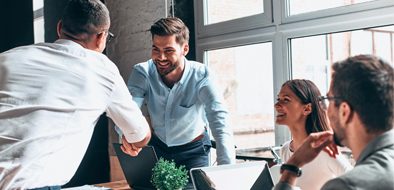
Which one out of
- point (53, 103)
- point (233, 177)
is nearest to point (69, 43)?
point (53, 103)

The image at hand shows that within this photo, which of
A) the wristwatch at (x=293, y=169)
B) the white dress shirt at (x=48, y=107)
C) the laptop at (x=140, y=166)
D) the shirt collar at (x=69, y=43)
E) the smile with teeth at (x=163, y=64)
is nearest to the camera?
the wristwatch at (x=293, y=169)

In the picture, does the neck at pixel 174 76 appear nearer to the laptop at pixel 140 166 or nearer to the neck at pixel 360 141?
the laptop at pixel 140 166

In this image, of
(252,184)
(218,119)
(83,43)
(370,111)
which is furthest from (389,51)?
(83,43)

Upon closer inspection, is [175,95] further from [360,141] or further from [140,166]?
[360,141]

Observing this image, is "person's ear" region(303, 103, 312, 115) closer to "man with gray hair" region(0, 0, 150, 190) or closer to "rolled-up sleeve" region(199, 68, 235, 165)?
"rolled-up sleeve" region(199, 68, 235, 165)

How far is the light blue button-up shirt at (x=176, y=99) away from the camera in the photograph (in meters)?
2.46

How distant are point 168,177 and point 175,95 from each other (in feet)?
2.31

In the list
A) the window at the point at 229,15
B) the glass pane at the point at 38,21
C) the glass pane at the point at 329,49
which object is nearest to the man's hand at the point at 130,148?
the glass pane at the point at 329,49

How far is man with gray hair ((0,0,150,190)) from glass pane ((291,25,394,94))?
1048 mm

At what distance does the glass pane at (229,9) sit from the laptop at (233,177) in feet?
4.47

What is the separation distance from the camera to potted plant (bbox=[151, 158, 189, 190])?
73.6 inches

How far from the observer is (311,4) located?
2.54 metres

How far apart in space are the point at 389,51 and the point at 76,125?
1.45 m

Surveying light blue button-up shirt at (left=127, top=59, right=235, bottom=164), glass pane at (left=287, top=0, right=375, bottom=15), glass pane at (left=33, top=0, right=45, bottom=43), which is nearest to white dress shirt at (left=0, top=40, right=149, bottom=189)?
light blue button-up shirt at (left=127, top=59, right=235, bottom=164)
